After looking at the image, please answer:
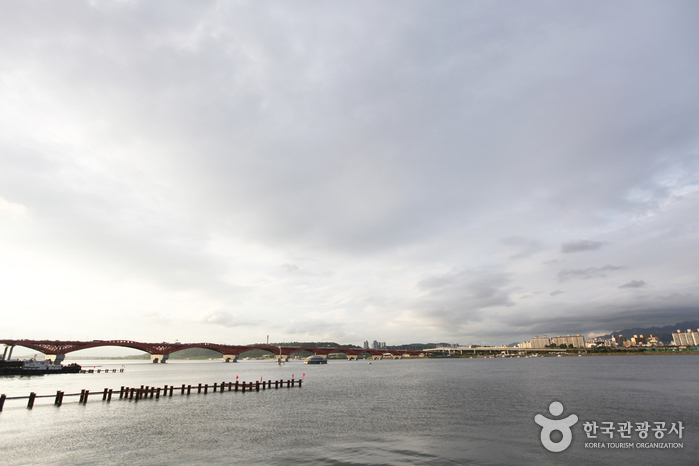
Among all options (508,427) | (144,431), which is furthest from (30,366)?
(508,427)

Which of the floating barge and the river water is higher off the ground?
the floating barge

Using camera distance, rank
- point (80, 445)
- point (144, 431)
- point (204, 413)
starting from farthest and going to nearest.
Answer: point (204, 413)
point (144, 431)
point (80, 445)

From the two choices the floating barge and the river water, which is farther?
the floating barge

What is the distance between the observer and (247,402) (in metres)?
57.7

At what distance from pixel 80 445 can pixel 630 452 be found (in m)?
47.8

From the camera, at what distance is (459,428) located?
121ft

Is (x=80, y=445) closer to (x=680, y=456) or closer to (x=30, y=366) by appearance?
(x=680, y=456)

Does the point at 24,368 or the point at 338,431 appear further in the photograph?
the point at 24,368

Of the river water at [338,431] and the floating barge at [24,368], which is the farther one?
the floating barge at [24,368]

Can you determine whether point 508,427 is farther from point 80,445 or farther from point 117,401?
point 117,401

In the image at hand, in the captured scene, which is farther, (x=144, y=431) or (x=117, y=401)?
(x=117, y=401)

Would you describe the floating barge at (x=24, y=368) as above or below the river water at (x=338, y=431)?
above

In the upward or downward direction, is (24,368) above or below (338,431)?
above

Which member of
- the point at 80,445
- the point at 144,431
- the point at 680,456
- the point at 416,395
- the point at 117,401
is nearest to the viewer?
the point at 680,456
